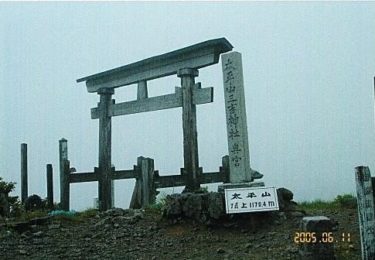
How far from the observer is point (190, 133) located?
9688 mm

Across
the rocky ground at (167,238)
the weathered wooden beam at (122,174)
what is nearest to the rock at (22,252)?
the rocky ground at (167,238)

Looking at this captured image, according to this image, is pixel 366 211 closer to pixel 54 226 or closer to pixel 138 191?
pixel 54 226

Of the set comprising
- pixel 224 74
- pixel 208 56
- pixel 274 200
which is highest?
pixel 208 56

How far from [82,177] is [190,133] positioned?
2.69 meters

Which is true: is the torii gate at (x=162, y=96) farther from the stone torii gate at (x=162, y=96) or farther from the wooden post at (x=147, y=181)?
the wooden post at (x=147, y=181)

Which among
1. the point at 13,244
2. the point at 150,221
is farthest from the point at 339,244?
the point at 13,244

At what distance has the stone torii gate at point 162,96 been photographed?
9.52 metres

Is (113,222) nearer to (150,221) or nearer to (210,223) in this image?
(150,221)

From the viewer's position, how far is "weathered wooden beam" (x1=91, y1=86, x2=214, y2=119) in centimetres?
947

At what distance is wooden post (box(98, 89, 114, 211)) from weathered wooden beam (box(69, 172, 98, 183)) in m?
0.15

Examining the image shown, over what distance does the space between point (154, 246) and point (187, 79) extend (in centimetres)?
381

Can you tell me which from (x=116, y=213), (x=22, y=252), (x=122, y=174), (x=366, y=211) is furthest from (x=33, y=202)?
(x=366, y=211)

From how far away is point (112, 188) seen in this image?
439 inches

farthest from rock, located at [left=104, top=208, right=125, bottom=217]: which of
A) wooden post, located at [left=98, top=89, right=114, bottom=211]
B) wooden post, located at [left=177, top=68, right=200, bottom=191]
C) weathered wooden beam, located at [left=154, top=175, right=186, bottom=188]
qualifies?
wooden post, located at [left=98, top=89, right=114, bottom=211]
